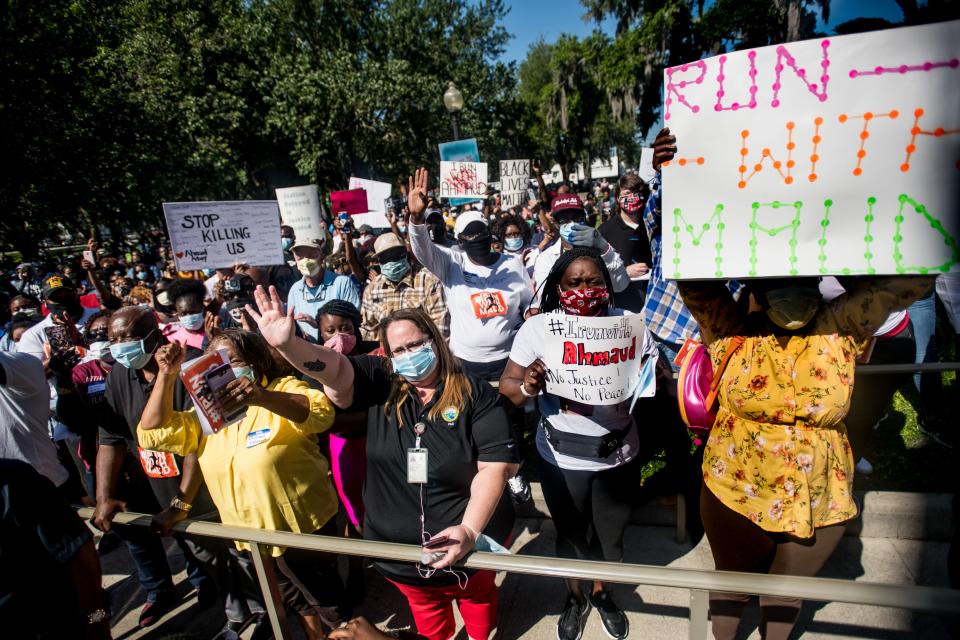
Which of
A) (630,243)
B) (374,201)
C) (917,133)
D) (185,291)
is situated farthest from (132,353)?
(374,201)

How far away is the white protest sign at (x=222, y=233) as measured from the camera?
4777mm

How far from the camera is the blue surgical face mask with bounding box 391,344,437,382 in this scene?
236 cm

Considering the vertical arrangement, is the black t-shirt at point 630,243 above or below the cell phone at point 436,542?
above

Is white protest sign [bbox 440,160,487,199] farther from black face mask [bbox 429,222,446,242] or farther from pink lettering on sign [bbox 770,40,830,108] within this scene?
pink lettering on sign [bbox 770,40,830,108]

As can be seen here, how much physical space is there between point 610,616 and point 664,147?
8.04ft

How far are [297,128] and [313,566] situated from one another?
2243 cm

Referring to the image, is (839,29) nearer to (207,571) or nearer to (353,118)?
(207,571)

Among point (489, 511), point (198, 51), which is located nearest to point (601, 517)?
point (489, 511)

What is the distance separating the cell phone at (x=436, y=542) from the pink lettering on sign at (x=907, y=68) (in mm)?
2075

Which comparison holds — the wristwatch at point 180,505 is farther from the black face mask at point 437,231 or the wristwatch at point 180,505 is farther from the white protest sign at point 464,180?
the white protest sign at point 464,180

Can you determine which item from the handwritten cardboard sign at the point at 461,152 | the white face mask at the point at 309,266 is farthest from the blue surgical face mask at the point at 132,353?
the handwritten cardboard sign at the point at 461,152

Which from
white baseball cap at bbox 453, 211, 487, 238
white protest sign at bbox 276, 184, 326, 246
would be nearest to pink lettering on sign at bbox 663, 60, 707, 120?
white baseball cap at bbox 453, 211, 487, 238

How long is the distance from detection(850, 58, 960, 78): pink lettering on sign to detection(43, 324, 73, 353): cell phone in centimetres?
515

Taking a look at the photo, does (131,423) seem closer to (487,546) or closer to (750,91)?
(487,546)
